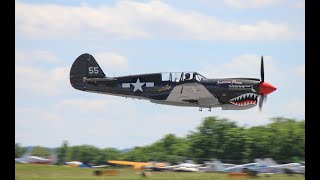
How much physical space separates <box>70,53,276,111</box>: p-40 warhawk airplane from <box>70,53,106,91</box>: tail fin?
374mm

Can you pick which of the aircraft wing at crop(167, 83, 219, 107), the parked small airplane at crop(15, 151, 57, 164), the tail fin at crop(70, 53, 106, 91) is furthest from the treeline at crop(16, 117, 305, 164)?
the aircraft wing at crop(167, 83, 219, 107)

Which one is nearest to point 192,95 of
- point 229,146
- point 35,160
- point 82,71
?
point 82,71

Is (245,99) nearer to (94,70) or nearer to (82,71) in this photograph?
(94,70)

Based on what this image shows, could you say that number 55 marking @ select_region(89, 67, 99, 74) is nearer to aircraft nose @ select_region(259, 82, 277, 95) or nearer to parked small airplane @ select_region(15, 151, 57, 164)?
parked small airplane @ select_region(15, 151, 57, 164)

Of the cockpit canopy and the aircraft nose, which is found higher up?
the cockpit canopy

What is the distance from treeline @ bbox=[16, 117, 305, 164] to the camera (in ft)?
167

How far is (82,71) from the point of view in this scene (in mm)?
26891

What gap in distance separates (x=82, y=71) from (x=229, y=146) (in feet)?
97.9

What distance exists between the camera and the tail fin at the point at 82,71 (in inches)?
1048

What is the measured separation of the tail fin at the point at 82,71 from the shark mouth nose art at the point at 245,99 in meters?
5.41

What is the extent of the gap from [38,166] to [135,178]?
589cm

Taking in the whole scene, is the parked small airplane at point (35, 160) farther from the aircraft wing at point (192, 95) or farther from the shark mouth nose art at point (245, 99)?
the shark mouth nose art at point (245, 99)
